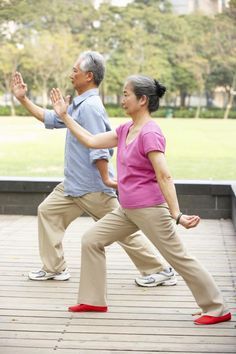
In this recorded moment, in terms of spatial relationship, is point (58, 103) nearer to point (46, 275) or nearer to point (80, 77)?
point (80, 77)

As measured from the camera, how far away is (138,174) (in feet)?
14.5

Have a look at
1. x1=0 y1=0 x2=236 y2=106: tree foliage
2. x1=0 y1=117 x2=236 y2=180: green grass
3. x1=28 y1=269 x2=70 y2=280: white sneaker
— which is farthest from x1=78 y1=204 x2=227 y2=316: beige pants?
x1=0 y1=0 x2=236 y2=106: tree foliage

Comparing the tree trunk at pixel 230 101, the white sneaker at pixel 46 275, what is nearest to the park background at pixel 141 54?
the tree trunk at pixel 230 101

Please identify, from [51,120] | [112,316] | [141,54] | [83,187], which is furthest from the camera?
[141,54]

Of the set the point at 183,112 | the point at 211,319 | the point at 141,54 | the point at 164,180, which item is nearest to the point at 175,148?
the point at 183,112

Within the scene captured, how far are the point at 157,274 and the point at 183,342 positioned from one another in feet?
4.50

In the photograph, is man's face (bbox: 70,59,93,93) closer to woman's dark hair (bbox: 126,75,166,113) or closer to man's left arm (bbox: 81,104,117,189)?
man's left arm (bbox: 81,104,117,189)

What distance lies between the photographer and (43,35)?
89.2 feet

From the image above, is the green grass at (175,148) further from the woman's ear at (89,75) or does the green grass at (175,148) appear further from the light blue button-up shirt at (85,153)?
the woman's ear at (89,75)

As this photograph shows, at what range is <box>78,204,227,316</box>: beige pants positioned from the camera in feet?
14.4

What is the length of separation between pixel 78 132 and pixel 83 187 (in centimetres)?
83

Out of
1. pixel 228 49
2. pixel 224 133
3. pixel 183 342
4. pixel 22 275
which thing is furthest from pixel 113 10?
pixel 183 342

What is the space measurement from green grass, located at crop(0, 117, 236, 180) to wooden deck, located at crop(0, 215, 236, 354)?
1536 centimetres

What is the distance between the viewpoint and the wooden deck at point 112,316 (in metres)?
4.05
